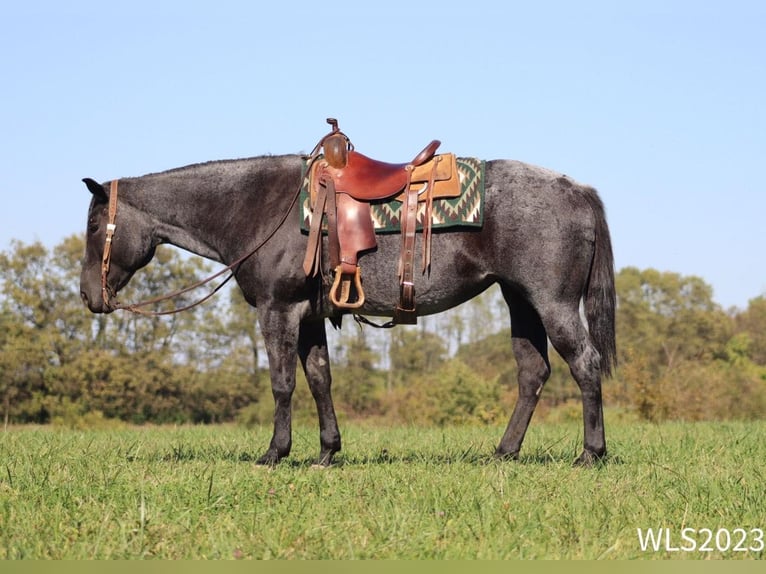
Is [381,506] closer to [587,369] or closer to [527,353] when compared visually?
[587,369]

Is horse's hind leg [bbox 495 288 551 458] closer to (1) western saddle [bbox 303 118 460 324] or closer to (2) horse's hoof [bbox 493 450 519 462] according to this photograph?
(2) horse's hoof [bbox 493 450 519 462]

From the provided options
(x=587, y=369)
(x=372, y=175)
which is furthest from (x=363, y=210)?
(x=587, y=369)

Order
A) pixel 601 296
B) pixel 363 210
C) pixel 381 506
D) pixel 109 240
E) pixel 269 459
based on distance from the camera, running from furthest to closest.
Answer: pixel 109 240, pixel 601 296, pixel 269 459, pixel 363 210, pixel 381 506

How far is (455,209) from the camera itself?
288 inches

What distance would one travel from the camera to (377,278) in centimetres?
746

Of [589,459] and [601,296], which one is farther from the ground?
[601,296]

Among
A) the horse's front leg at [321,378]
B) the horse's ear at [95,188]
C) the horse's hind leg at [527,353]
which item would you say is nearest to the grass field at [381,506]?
the horse's front leg at [321,378]

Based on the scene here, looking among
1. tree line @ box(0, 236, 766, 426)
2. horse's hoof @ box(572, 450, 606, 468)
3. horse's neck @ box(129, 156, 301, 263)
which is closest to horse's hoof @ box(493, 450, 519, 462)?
horse's hoof @ box(572, 450, 606, 468)

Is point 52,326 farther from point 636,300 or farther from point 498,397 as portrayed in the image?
point 636,300

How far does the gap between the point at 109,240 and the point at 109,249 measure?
0.09 metres

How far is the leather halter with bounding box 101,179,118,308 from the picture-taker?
8023mm

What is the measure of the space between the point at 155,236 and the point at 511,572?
17.6 ft

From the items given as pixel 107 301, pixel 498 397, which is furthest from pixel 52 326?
pixel 107 301

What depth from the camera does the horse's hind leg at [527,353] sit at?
26.2ft
